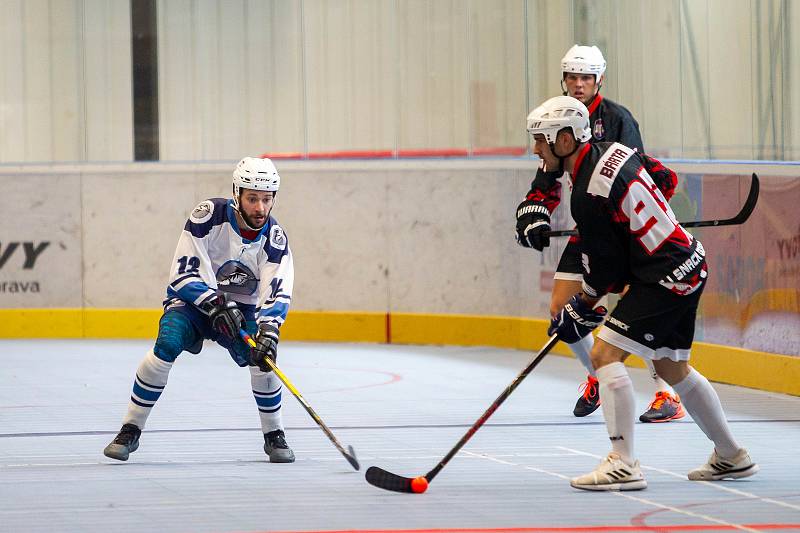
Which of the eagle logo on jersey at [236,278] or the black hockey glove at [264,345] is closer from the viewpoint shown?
the black hockey glove at [264,345]

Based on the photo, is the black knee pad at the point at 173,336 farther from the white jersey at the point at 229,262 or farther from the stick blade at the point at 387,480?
the stick blade at the point at 387,480

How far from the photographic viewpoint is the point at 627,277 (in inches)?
189

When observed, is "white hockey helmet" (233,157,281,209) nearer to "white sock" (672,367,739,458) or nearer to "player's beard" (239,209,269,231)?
"player's beard" (239,209,269,231)

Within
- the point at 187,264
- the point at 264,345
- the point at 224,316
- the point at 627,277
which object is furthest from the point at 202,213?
the point at 627,277

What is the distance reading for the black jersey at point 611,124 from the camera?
632cm

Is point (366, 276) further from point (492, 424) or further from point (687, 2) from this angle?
point (492, 424)

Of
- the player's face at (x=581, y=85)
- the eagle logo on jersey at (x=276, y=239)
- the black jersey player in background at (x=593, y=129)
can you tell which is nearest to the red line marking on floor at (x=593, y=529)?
the eagle logo on jersey at (x=276, y=239)

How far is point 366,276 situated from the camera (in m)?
10.3

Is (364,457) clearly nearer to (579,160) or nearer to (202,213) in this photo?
(202,213)

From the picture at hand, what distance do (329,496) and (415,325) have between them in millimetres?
5505

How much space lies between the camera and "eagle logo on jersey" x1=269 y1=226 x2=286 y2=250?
18.4 ft

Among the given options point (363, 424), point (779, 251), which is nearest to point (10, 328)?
point (363, 424)

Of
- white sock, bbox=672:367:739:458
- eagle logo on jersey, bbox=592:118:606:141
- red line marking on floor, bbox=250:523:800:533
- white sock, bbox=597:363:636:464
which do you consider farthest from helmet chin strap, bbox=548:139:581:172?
eagle logo on jersey, bbox=592:118:606:141

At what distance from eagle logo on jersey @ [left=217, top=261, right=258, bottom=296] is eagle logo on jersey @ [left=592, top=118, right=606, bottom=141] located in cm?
171
